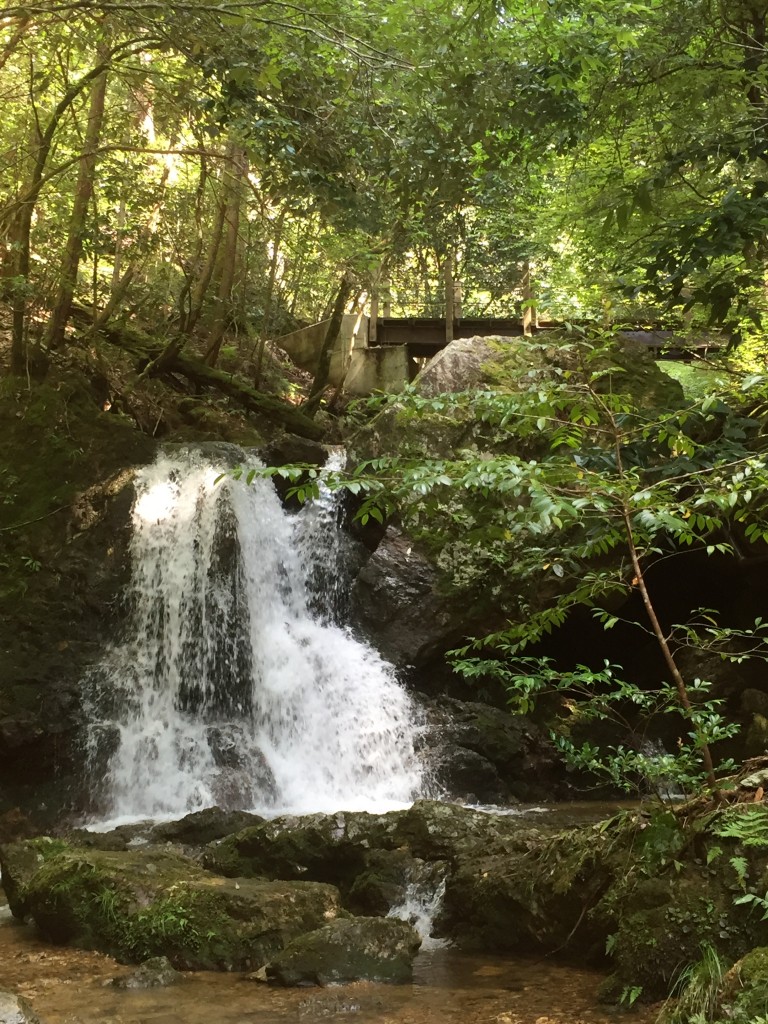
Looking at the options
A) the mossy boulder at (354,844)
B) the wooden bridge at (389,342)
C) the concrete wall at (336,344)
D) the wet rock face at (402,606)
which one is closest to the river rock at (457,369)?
the wet rock face at (402,606)

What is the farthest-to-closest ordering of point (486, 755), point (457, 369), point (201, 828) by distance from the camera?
point (457, 369)
point (486, 755)
point (201, 828)

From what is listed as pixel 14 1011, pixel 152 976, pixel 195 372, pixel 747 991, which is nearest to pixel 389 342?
pixel 195 372

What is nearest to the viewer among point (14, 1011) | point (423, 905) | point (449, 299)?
point (14, 1011)

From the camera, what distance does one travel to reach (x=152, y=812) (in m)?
8.77

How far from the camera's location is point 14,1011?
10.5 feet

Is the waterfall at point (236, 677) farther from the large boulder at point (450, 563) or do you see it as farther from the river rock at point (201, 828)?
the river rock at point (201, 828)

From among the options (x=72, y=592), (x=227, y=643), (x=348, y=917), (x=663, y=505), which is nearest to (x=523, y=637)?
(x=663, y=505)

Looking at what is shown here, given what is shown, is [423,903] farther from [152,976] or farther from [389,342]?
[389,342]

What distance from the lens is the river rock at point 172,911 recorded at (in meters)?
4.66

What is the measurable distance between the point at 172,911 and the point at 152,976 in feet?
1.34

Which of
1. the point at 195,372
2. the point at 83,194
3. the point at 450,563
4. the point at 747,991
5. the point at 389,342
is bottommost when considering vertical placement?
the point at 747,991

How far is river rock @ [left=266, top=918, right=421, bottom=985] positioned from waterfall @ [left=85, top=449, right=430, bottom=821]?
4.10 m

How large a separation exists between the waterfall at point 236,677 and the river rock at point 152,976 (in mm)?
4141

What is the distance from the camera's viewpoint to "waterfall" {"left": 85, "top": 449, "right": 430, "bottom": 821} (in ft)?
30.0
